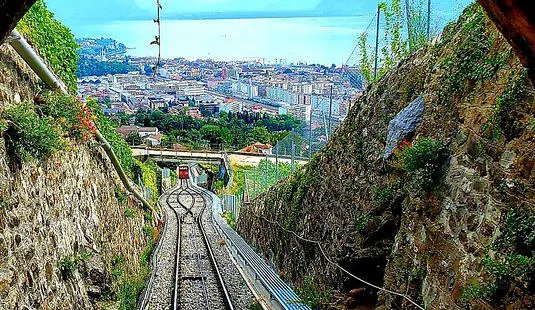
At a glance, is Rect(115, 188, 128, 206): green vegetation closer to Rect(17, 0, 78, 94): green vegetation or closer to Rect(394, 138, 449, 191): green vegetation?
Rect(17, 0, 78, 94): green vegetation

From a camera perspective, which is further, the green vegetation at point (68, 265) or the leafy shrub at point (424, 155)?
the green vegetation at point (68, 265)

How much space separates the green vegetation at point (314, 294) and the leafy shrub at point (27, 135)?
4445mm

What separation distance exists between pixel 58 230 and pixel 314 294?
4.03 meters

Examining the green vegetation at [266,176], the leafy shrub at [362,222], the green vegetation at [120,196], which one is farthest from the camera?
the green vegetation at [266,176]

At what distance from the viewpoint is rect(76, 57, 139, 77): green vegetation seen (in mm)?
149250

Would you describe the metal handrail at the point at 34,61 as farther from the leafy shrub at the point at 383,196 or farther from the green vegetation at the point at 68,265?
the leafy shrub at the point at 383,196

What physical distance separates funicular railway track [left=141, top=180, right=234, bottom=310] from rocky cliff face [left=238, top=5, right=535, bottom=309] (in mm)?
3327

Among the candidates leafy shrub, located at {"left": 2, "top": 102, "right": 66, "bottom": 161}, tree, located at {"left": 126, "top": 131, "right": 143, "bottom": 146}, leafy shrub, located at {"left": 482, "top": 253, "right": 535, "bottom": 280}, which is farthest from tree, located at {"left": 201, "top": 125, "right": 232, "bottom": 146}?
leafy shrub, located at {"left": 482, "top": 253, "right": 535, "bottom": 280}

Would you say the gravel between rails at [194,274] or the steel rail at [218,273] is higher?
the steel rail at [218,273]

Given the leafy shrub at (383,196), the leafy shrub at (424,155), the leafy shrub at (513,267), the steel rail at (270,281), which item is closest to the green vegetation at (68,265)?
the steel rail at (270,281)

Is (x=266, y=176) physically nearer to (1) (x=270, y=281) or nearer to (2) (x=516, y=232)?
(1) (x=270, y=281)

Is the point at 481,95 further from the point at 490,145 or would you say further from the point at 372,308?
the point at 372,308

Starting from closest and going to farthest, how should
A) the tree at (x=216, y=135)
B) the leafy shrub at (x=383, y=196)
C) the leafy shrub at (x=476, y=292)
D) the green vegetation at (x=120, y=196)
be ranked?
the leafy shrub at (x=476, y=292), the leafy shrub at (x=383, y=196), the green vegetation at (x=120, y=196), the tree at (x=216, y=135)

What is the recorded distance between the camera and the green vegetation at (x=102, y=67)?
149m
